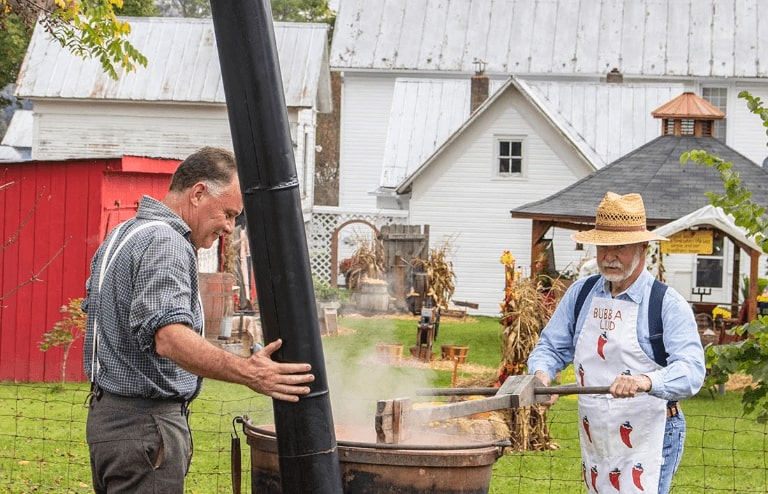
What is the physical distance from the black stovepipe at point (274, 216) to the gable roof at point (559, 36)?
1047 inches

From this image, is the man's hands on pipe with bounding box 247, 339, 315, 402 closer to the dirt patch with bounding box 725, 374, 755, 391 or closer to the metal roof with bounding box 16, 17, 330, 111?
the dirt patch with bounding box 725, 374, 755, 391

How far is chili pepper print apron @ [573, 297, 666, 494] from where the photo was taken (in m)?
4.93

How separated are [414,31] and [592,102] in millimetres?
6906

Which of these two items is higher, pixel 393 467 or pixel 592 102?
pixel 592 102

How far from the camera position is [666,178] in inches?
690

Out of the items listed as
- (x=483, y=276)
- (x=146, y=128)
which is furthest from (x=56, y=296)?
(x=483, y=276)

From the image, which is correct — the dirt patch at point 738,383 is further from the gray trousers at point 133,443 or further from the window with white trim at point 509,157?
the gray trousers at point 133,443

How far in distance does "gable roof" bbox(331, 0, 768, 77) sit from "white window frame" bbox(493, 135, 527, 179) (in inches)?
237

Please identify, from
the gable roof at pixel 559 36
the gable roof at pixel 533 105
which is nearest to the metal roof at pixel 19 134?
the gable roof at pixel 559 36

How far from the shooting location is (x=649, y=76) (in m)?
29.7

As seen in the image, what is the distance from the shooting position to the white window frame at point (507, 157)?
24656 mm

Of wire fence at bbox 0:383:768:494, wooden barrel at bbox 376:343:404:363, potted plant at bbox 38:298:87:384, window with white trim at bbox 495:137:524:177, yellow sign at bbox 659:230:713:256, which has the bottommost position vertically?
wire fence at bbox 0:383:768:494

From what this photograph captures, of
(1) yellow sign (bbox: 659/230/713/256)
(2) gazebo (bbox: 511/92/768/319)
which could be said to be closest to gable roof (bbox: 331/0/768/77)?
(2) gazebo (bbox: 511/92/768/319)

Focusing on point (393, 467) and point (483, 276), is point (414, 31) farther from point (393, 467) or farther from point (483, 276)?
point (393, 467)
